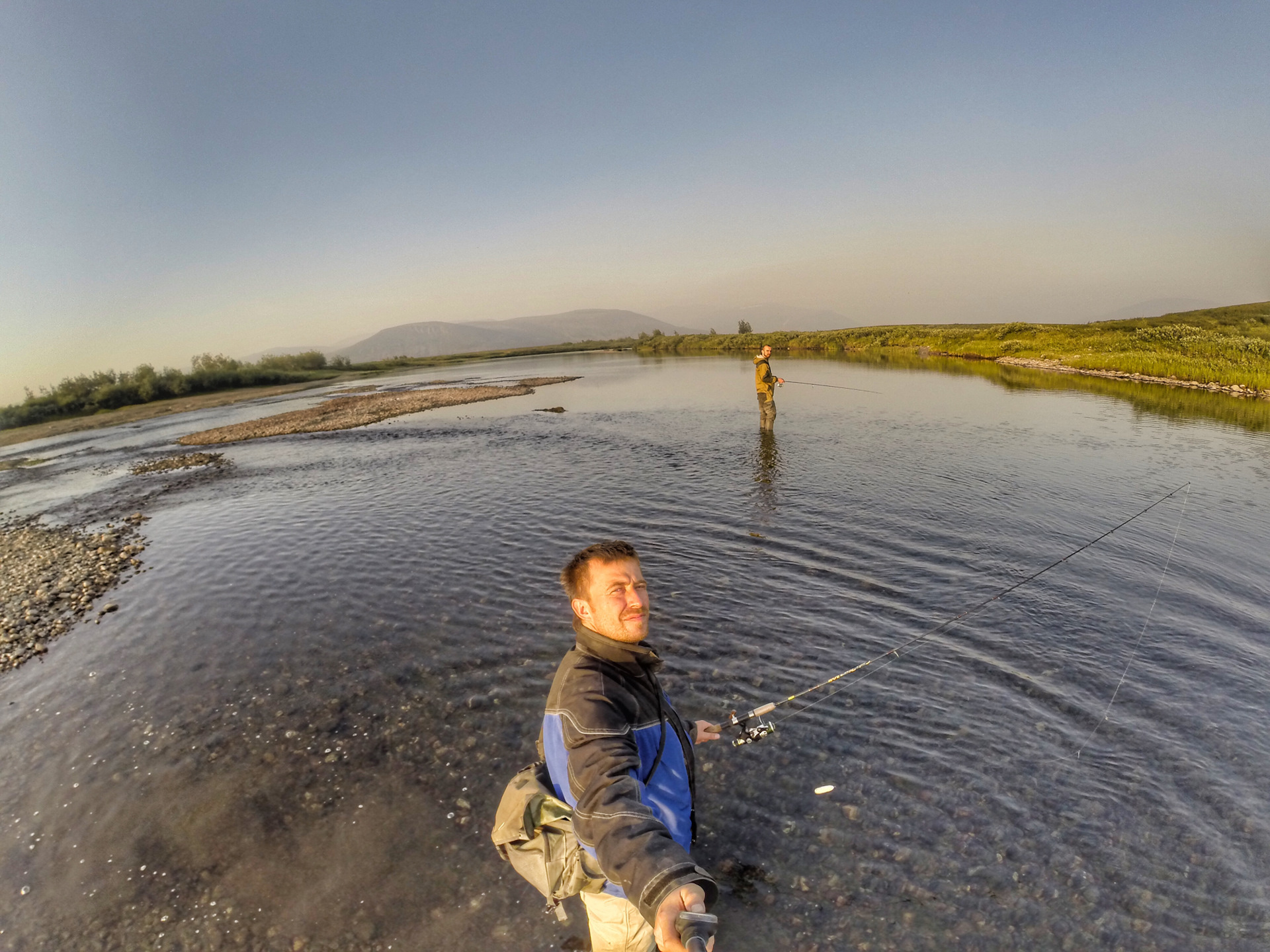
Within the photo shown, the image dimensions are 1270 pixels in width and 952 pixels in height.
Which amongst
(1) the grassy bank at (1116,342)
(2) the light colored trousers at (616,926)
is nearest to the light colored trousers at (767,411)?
(2) the light colored trousers at (616,926)

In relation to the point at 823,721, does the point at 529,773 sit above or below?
above

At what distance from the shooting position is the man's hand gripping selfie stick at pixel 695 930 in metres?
2.57

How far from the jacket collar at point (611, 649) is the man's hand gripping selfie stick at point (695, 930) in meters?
1.32

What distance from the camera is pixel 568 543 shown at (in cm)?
1630

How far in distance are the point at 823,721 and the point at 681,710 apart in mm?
2056

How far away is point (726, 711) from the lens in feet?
28.7

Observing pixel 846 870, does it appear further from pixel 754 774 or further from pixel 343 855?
pixel 343 855

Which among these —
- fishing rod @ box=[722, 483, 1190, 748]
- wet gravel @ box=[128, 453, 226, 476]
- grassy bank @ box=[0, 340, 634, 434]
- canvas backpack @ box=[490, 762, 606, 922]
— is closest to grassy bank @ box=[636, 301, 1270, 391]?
fishing rod @ box=[722, 483, 1190, 748]

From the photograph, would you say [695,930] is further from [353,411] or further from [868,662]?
[353,411]

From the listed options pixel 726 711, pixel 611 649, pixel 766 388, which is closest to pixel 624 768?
pixel 611 649

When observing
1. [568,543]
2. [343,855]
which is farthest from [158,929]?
[568,543]

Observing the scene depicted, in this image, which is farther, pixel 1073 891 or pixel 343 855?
pixel 343 855

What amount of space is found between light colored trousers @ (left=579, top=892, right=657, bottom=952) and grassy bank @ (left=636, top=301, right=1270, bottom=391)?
165 ft

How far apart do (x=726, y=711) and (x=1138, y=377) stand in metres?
55.4
